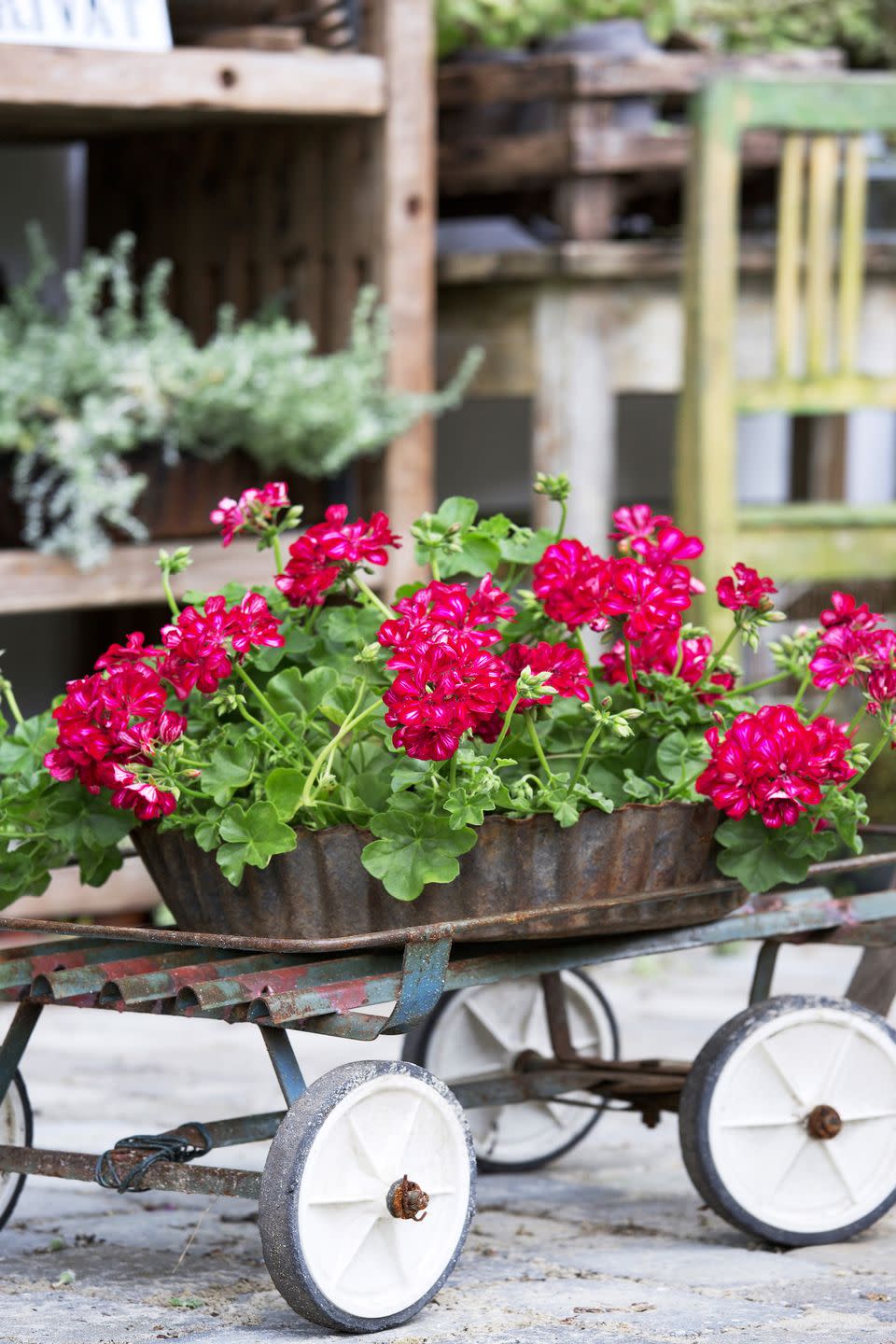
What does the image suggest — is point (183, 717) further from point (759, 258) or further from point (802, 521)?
point (759, 258)

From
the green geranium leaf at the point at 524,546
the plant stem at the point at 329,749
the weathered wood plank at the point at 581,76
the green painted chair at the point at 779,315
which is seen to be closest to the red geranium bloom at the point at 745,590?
the green geranium leaf at the point at 524,546

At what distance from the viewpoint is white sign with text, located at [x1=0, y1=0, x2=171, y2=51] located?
12.2 feet

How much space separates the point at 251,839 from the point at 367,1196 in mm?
387

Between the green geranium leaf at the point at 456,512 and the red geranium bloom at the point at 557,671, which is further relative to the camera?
the green geranium leaf at the point at 456,512

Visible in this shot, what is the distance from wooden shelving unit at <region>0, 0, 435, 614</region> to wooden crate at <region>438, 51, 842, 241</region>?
1.11 ft

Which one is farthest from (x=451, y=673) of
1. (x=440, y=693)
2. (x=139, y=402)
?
(x=139, y=402)

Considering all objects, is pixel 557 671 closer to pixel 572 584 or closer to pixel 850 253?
pixel 572 584

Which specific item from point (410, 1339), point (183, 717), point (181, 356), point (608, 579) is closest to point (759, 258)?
point (181, 356)

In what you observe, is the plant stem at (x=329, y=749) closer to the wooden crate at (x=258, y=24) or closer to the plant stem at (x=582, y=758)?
the plant stem at (x=582, y=758)

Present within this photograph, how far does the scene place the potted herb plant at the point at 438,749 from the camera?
222 cm

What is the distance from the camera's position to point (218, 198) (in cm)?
465

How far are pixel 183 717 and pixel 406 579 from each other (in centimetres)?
198

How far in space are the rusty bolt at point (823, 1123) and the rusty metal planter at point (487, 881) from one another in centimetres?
33

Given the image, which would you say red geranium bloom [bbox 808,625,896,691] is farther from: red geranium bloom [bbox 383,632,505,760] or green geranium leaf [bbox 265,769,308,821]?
green geranium leaf [bbox 265,769,308,821]
